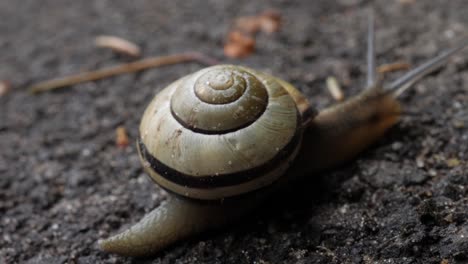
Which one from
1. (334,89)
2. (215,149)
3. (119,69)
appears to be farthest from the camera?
(119,69)

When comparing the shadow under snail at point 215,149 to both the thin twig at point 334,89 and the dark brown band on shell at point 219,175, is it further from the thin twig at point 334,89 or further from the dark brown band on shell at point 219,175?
the thin twig at point 334,89

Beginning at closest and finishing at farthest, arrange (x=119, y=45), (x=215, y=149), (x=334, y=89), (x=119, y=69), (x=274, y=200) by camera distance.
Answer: (x=215, y=149), (x=274, y=200), (x=334, y=89), (x=119, y=69), (x=119, y=45)

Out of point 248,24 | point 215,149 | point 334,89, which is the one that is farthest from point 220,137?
point 248,24

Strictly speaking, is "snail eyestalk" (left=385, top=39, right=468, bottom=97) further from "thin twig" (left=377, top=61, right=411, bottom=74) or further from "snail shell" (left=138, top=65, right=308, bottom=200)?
"snail shell" (left=138, top=65, right=308, bottom=200)

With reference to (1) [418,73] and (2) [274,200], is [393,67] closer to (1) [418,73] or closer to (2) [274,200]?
(1) [418,73]

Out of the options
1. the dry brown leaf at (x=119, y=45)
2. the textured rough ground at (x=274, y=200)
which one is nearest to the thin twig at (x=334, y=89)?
the textured rough ground at (x=274, y=200)

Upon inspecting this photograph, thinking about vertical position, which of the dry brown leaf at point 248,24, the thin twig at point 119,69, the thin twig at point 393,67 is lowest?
the thin twig at point 119,69
